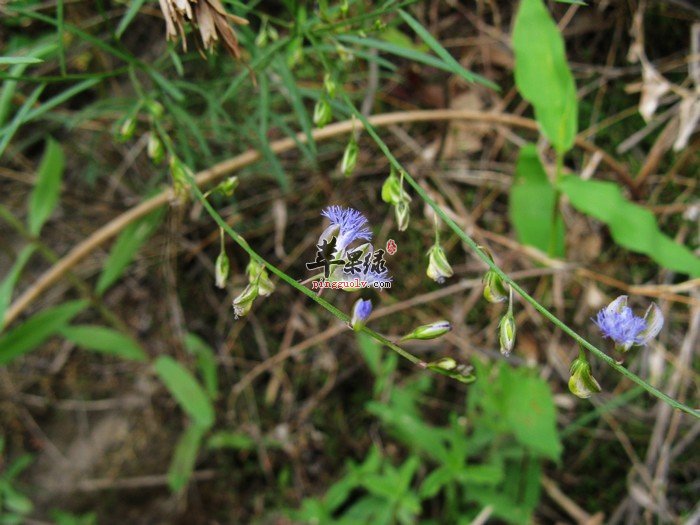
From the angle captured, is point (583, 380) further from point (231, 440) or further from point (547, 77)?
point (231, 440)

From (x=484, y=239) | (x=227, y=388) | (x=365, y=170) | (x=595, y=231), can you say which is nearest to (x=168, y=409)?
(x=227, y=388)

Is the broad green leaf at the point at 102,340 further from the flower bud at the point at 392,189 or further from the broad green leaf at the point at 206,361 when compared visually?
the flower bud at the point at 392,189

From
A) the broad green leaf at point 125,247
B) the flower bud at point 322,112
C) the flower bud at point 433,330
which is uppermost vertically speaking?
the flower bud at point 322,112

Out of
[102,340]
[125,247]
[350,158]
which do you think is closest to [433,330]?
[350,158]

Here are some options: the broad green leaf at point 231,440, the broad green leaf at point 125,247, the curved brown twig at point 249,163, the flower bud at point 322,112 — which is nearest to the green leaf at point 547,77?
the curved brown twig at point 249,163

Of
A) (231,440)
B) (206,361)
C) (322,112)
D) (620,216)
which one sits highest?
(322,112)

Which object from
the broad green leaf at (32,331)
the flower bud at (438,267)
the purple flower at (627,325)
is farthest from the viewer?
the broad green leaf at (32,331)

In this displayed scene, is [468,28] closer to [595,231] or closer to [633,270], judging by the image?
[595,231]

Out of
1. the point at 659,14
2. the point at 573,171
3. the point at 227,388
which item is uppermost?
the point at 659,14
